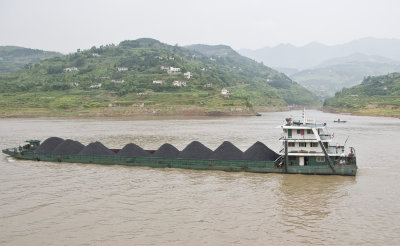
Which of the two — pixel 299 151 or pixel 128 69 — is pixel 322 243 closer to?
pixel 299 151

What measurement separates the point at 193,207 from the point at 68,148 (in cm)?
1982

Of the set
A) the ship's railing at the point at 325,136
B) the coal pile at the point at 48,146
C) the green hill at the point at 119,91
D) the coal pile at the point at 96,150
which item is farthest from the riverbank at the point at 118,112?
the ship's railing at the point at 325,136

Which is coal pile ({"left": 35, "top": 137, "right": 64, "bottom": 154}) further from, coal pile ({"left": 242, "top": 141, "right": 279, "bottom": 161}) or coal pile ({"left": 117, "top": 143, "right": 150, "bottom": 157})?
coal pile ({"left": 242, "top": 141, "right": 279, "bottom": 161})

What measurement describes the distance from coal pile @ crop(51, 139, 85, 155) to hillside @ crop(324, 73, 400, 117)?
3870 inches

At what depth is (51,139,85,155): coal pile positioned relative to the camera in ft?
119

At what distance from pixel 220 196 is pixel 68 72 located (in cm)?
16877

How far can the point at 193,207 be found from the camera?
21250 millimetres

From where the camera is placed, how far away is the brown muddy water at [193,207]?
16.9 metres

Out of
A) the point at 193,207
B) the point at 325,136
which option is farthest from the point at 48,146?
the point at 325,136

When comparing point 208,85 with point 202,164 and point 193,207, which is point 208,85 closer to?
point 202,164

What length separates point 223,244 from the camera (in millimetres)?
16047

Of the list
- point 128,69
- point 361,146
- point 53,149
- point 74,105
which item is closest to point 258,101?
point 128,69

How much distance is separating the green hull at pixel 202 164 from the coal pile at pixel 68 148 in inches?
18.2

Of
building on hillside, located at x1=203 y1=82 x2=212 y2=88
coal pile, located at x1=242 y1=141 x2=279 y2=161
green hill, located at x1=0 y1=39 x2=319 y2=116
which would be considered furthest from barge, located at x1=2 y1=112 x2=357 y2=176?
building on hillside, located at x1=203 y1=82 x2=212 y2=88
